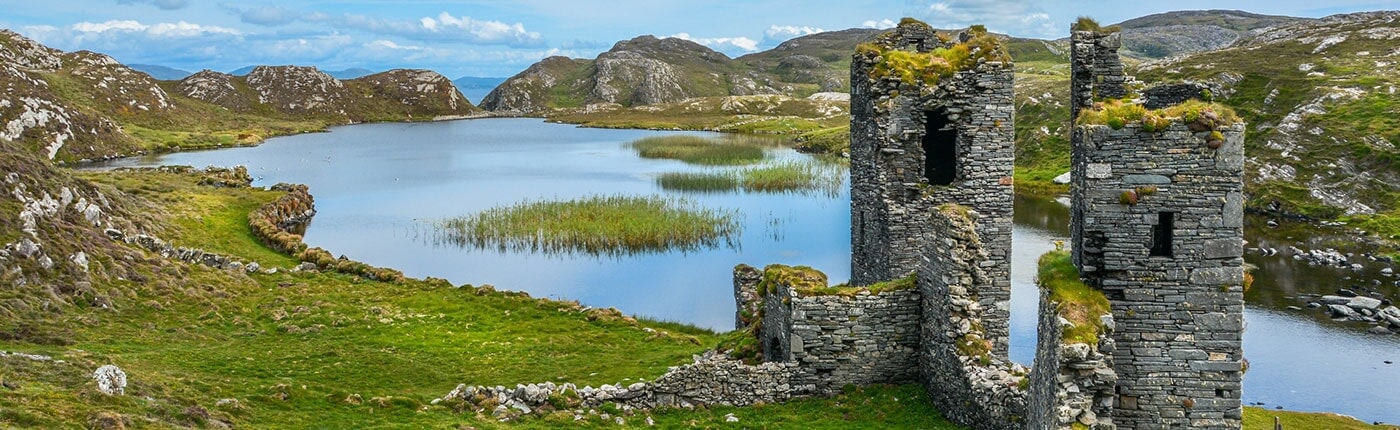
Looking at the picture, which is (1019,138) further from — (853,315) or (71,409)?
(71,409)

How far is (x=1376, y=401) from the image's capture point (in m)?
34.9

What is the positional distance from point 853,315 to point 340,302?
83.1 ft

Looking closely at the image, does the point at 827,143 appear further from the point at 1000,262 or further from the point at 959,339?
the point at 959,339

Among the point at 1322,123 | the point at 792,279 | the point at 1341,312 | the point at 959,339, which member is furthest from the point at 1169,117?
the point at 1322,123

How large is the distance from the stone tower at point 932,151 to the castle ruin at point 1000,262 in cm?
5

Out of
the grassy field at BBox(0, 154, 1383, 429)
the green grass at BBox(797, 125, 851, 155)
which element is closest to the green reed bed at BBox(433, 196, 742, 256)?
the grassy field at BBox(0, 154, 1383, 429)

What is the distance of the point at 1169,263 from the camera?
593 inches

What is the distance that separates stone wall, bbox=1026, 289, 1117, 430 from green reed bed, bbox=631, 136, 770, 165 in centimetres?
10047

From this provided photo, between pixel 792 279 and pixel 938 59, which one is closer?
pixel 792 279

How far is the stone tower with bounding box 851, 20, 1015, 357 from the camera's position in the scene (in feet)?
79.7

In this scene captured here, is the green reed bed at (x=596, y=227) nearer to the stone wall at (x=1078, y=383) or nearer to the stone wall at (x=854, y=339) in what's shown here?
the stone wall at (x=854, y=339)

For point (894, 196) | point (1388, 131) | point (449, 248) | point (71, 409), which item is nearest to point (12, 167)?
point (449, 248)

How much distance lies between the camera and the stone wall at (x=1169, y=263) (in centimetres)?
1484

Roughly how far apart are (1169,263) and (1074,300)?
1.60 meters
